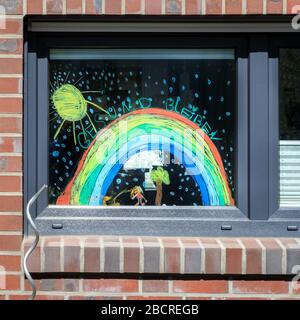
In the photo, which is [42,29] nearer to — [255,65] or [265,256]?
[255,65]

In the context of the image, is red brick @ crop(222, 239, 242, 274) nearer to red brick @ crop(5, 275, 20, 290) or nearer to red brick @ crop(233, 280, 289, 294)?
red brick @ crop(233, 280, 289, 294)

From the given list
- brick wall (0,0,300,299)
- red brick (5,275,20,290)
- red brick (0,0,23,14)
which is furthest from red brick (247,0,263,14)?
red brick (5,275,20,290)

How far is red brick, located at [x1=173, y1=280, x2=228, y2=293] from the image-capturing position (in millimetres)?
3422

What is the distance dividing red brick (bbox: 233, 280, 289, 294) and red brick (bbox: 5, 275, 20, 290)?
127 centimetres

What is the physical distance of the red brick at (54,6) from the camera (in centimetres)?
338

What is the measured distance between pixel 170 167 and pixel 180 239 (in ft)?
1.51

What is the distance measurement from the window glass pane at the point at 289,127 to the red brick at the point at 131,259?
0.96 metres

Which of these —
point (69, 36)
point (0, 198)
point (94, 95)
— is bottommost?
point (0, 198)

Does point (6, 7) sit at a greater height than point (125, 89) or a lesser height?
greater

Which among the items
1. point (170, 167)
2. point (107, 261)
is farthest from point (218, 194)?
point (107, 261)

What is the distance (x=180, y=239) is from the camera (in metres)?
3.52

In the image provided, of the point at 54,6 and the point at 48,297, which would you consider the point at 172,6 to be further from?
the point at 48,297

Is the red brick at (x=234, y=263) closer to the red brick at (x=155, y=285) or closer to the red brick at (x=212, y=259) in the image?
the red brick at (x=212, y=259)

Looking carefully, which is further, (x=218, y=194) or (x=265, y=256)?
(x=218, y=194)
